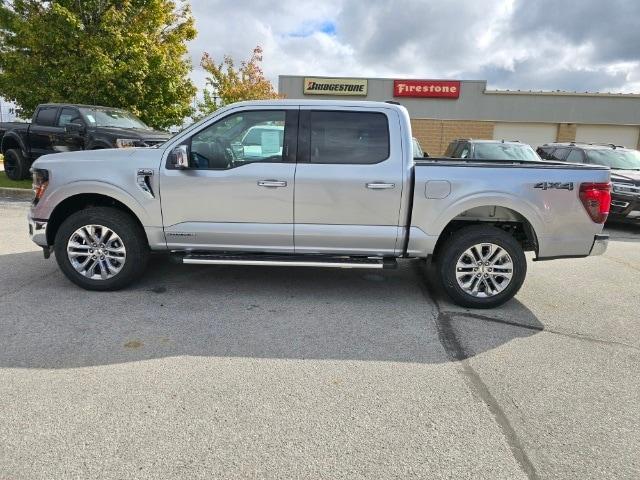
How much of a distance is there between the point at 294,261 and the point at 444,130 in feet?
79.2

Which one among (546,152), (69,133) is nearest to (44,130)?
(69,133)

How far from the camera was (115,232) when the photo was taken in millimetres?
4535

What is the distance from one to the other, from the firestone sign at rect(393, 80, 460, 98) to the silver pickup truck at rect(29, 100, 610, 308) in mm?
22852

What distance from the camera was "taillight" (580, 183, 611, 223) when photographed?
14.1 ft

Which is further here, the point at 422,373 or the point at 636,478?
the point at 422,373

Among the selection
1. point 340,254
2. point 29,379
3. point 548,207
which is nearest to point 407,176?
point 340,254

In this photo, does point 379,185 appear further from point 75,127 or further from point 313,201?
point 75,127

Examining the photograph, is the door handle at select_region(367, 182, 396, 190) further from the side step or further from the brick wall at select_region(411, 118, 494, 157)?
the brick wall at select_region(411, 118, 494, 157)

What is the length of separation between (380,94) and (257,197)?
2337 cm

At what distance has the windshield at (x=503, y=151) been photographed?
1048cm

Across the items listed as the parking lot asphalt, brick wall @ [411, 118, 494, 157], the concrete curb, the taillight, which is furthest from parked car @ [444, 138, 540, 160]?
brick wall @ [411, 118, 494, 157]

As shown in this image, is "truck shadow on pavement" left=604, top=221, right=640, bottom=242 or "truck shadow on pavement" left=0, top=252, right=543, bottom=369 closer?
"truck shadow on pavement" left=0, top=252, right=543, bottom=369

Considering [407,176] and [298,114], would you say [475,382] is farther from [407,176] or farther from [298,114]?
[298,114]

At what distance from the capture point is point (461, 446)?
2.47 meters
